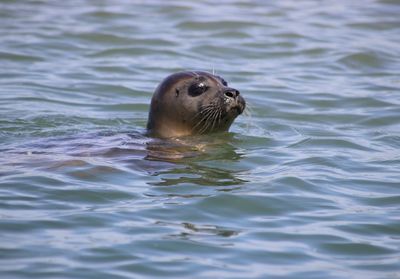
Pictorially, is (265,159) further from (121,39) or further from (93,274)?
(121,39)

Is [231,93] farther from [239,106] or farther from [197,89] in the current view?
[197,89]

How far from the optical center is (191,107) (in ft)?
29.2

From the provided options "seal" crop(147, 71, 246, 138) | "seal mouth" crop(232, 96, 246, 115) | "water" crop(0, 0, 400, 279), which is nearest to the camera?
"water" crop(0, 0, 400, 279)

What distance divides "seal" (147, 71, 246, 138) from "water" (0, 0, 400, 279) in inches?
8.0

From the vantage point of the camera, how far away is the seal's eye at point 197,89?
884 cm

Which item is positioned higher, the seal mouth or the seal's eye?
the seal's eye

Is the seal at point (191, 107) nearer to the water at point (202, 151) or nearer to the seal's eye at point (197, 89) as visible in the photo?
the seal's eye at point (197, 89)

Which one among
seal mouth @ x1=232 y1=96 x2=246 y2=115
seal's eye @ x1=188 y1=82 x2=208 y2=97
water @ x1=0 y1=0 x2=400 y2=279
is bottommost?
water @ x1=0 y1=0 x2=400 y2=279

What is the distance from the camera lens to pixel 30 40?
14.1m

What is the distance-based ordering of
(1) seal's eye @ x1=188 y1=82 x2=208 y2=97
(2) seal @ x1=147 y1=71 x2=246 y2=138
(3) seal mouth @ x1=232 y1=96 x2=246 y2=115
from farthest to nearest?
(1) seal's eye @ x1=188 y1=82 x2=208 y2=97, (2) seal @ x1=147 y1=71 x2=246 y2=138, (3) seal mouth @ x1=232 y1=96 x2=246 y2=115

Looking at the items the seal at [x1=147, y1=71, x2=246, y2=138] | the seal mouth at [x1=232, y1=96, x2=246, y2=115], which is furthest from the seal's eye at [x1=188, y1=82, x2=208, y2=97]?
the seal mouth at [x1=232, y1=96, x2=246, y2=115]

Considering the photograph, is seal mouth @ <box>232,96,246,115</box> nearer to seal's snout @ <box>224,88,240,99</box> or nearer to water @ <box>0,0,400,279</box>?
seal's snout @ <box>224,88,240,99</box>

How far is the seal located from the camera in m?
8.68

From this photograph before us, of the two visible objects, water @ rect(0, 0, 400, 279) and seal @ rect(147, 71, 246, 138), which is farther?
seal @ rect(147, 71, 246, 138)
